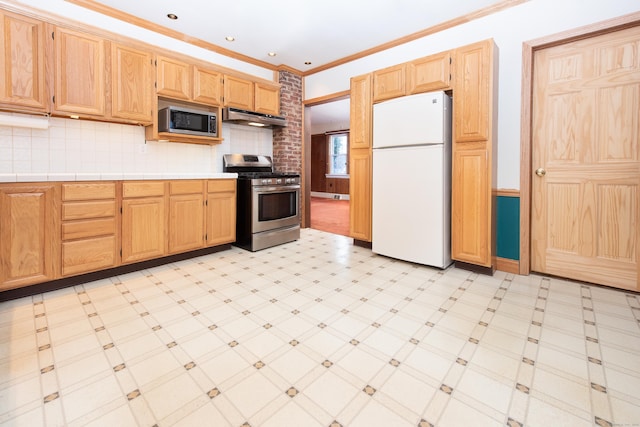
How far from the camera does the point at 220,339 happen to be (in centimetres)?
190

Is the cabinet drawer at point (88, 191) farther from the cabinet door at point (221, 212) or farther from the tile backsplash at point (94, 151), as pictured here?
the cabinet door at point (221, 212)

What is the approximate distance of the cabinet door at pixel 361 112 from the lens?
12.6 feet

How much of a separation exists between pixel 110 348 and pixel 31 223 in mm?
1462

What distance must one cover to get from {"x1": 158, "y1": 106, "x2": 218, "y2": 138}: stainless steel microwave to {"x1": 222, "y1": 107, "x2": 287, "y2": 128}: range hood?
0.16 m

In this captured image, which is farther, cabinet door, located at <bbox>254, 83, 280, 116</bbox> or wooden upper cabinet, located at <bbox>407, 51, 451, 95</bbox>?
cabinet door, located at <bbox>254, 83, 280, 116</bbox>

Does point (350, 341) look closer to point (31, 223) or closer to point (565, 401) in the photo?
point (565, 401)

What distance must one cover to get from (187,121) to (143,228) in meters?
1.35

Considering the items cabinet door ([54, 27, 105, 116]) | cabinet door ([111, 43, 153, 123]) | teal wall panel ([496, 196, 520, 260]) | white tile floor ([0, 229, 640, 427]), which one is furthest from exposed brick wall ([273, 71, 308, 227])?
teal wall panel ([496, 196, 520, 260])

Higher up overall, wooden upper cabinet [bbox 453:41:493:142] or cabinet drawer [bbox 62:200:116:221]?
wooden upper cabinet [bbox 453:41:493:142]

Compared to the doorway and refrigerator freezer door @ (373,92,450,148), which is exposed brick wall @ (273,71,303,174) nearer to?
refrigerator freezer door @ (373,92,450,148)

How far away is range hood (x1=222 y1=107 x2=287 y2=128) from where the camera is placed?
4031mm

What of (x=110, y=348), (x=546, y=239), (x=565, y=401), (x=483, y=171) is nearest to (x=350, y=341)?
(x=565, y=401)

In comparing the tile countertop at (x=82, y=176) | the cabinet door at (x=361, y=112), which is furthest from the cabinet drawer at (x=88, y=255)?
the cabinet door at (x=361, y=112)

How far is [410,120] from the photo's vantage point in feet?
10.7
